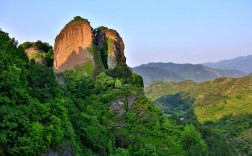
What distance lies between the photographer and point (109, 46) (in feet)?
176

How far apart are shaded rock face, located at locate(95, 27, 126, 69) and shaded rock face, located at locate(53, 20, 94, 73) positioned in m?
2.63

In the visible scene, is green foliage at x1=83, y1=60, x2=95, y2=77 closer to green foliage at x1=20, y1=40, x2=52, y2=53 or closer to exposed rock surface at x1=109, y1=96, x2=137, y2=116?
exposed rock surface at x1=109, y1=96, x2=137, y2=116

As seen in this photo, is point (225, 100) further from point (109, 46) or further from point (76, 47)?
point (76, 47)

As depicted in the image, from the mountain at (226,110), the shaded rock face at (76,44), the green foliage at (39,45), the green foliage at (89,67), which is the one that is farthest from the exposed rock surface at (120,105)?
the mountain at (226,110)

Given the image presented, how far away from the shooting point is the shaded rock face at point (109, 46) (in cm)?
5291

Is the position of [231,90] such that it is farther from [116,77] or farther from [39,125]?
[39,125]

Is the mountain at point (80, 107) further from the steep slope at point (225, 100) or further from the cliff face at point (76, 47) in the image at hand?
the steep slope at point (225, 100)

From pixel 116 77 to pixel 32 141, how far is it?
93.1 ft

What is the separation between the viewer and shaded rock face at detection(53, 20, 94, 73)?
1982 inches

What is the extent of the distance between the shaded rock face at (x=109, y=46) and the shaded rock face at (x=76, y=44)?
263 centimetres

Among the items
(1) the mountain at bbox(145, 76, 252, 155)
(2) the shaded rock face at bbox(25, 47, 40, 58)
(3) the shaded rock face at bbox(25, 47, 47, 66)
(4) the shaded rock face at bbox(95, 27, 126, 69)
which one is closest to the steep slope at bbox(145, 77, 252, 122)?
(1) the mountain at bbox(145, 76, 252, 155)

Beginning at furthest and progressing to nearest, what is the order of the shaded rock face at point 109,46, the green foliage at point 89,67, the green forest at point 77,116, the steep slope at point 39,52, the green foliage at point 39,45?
the shaded rock face at point 109,46, the green foliage at point 39,45, the steep slope at point 39,52, the green foliage at point 89,67, the green forest at point 77,116

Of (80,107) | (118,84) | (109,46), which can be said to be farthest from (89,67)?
(80,107)

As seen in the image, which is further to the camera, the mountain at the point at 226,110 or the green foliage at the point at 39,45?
the mountain at the point at 226,110
